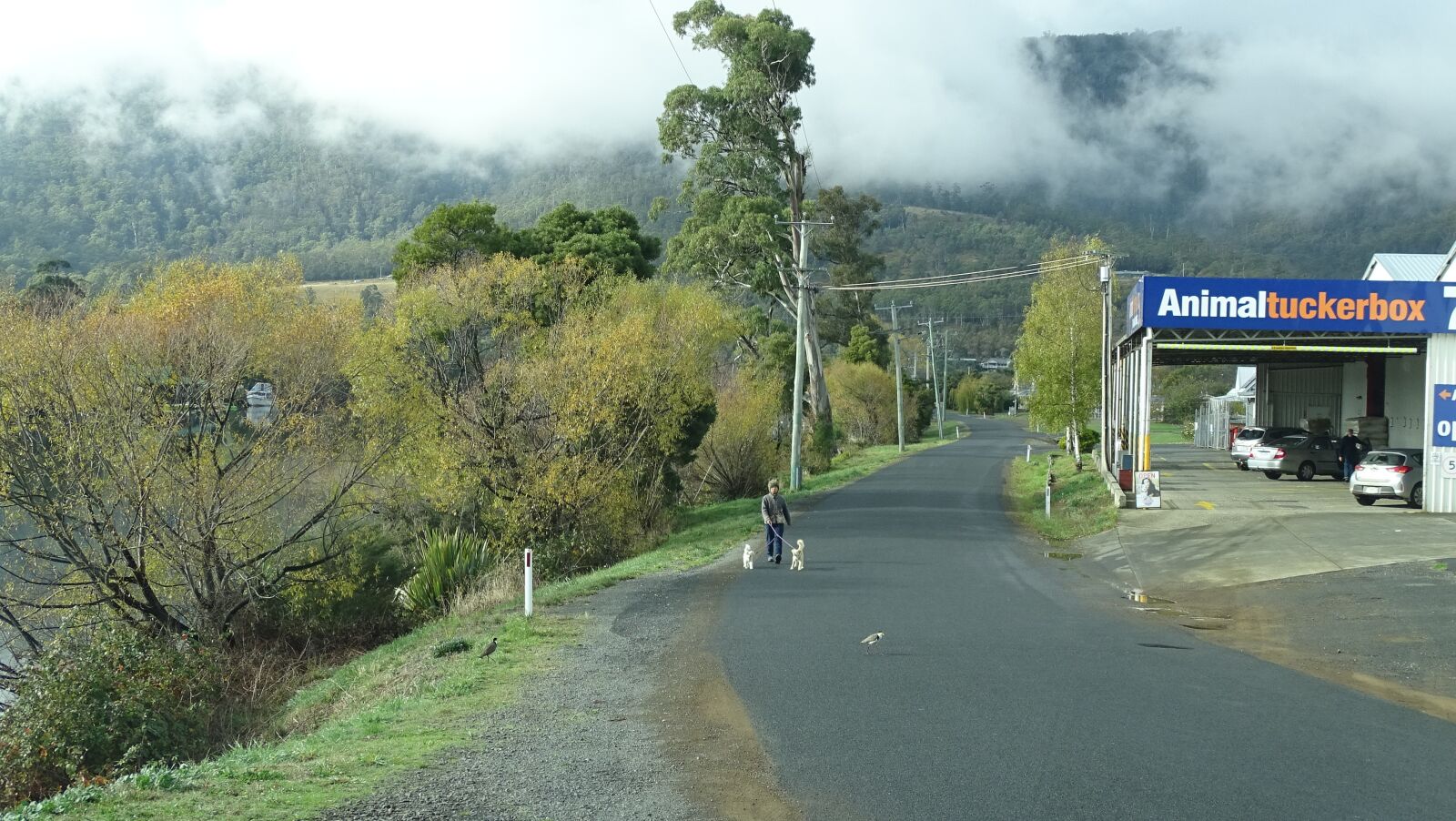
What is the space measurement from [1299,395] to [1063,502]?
24.4 metres

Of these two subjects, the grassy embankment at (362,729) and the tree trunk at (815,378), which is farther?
the tree trunk at (815,378)

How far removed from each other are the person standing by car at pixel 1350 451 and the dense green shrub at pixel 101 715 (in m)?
36.0

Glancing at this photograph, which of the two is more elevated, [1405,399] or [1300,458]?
[1405,399]

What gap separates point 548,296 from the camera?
30859mm

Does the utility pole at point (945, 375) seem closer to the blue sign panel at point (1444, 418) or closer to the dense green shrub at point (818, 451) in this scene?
the dense green shrub at point (818, 451)

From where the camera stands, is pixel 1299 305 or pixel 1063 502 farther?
pixel 1063 502

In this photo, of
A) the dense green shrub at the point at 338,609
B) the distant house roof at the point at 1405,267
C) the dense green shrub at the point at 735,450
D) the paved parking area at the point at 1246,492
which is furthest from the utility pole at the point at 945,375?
the dense green shrub at the point at 338,609

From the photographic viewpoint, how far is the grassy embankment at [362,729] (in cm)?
728

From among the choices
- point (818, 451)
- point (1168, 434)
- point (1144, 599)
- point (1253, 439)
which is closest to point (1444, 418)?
point (1144, 599)

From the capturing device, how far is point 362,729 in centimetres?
976

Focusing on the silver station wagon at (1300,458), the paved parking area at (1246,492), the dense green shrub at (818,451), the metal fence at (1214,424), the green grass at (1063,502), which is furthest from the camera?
the metal fence at (1214,424)

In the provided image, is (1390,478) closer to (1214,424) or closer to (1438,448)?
(1438,448)

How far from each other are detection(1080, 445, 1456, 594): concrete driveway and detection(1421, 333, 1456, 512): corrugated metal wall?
0.55 meters

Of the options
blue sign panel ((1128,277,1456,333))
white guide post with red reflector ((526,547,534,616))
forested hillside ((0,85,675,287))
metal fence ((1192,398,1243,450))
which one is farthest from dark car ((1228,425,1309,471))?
forested hillside ((0,85,675,287))
